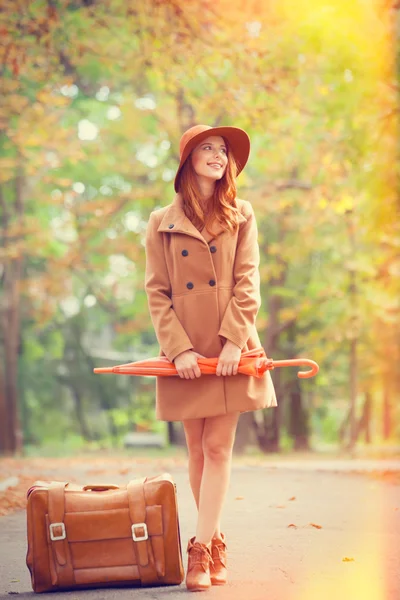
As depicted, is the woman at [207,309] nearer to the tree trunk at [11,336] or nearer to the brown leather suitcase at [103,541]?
the brown leather suitcase at [103,541]

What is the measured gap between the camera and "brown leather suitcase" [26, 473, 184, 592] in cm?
457

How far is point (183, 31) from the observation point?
44.3ft

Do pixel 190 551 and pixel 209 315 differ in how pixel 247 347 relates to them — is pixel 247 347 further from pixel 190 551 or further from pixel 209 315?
pixel 190 551

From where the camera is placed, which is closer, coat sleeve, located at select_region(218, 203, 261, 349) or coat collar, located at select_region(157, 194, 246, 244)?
coat sleeve, located at select_region(218, 203, 261, 349)

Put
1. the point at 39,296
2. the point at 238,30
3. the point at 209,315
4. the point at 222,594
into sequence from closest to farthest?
the point at 222,594 < the point at 209,315 < the point at 238,30 < the point at 39,296

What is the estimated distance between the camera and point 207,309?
4.82 meters

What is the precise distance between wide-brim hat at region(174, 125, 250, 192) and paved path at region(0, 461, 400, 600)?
199 cm

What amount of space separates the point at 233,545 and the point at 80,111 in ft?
56.6

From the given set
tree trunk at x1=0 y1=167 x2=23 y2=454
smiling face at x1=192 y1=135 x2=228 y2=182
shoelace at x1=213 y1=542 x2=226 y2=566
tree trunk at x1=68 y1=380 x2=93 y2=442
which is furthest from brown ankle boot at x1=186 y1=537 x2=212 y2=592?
tree trunk at x1=68 y1=380 x2=93 y2=442

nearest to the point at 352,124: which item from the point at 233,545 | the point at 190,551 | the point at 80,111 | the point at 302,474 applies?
the point at 302,474

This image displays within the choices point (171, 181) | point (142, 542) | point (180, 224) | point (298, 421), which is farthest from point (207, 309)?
point (298, 421)

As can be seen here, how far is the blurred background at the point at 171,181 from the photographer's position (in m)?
12.7

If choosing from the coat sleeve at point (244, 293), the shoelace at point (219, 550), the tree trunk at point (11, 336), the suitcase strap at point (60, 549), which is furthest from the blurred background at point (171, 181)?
the suitcase strap at point (60, 549)

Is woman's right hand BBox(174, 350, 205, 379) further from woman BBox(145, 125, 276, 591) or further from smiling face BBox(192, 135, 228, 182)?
smiling face BBox(192, 135, 228, 182)
